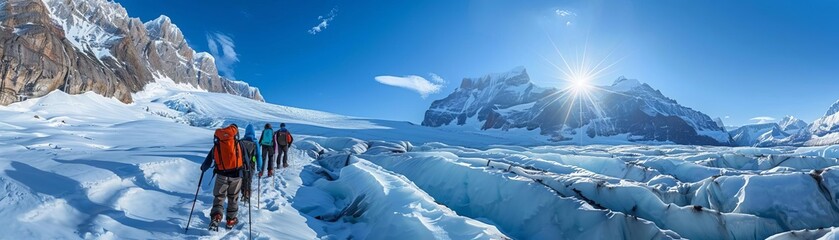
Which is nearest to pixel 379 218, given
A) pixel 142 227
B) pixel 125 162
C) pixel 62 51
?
pixel 142 227

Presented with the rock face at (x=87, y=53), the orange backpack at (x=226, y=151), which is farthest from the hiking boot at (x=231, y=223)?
the rock face at (x=87, y=53)

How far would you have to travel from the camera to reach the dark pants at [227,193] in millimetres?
6363

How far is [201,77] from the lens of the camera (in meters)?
144

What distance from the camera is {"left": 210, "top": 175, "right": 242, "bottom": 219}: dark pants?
6363mm

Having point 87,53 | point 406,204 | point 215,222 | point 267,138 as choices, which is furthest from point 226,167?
point 87,53

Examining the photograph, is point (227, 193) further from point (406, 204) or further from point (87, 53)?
point (87, 53)

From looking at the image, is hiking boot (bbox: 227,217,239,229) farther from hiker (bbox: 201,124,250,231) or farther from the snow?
the snow

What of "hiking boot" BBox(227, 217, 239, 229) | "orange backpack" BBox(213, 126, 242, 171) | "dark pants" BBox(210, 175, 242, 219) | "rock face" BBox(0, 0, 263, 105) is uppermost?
"rock face" BBox(0, 0, 263, 105)

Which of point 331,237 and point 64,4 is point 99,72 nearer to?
point 64,4

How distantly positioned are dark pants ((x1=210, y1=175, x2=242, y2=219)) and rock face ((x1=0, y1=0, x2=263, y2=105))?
1986 inches

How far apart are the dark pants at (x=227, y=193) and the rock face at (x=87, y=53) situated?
5044cm

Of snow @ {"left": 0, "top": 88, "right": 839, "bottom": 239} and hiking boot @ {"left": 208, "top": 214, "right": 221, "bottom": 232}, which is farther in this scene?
hiking boot @ {"left": 208, "top": 214, "right": 221, "bottom": 232}

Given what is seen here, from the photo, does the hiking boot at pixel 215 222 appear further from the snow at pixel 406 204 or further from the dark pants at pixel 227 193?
the snow at pixel 406 204

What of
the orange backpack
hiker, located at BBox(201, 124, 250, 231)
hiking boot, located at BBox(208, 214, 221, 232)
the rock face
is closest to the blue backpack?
hiker, located at BBox(201, 124, 250, 231)
